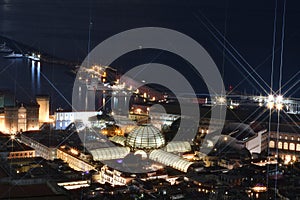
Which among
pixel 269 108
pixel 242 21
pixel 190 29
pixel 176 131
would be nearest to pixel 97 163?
pixel 176 131

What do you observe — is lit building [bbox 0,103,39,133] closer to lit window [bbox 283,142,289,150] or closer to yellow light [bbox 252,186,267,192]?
lit window [bbox 283,142,289,150]

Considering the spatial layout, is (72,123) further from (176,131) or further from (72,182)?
(72,182)

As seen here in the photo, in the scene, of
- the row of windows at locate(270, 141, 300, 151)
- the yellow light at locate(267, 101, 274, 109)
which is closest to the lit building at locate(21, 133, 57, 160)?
the row of windows at locate(270, 141, 300, 151)

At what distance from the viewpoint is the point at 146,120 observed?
8.55 m

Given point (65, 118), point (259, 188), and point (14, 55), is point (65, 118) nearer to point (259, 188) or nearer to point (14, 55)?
point (259, 188)

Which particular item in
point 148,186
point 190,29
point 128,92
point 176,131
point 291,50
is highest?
point 190,29

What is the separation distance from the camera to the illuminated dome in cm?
636

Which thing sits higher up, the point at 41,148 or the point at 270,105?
the point at 270,105

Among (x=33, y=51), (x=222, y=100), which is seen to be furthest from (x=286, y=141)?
(x=33, y=51)

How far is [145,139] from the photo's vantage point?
20.9 ft

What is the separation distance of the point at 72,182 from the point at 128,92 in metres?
7.78

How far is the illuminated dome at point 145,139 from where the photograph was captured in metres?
6.36

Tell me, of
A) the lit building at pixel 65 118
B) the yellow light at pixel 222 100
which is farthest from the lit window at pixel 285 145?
the lit building at pixel 65 118

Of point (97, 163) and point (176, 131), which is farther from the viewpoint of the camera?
point (176, 131)
